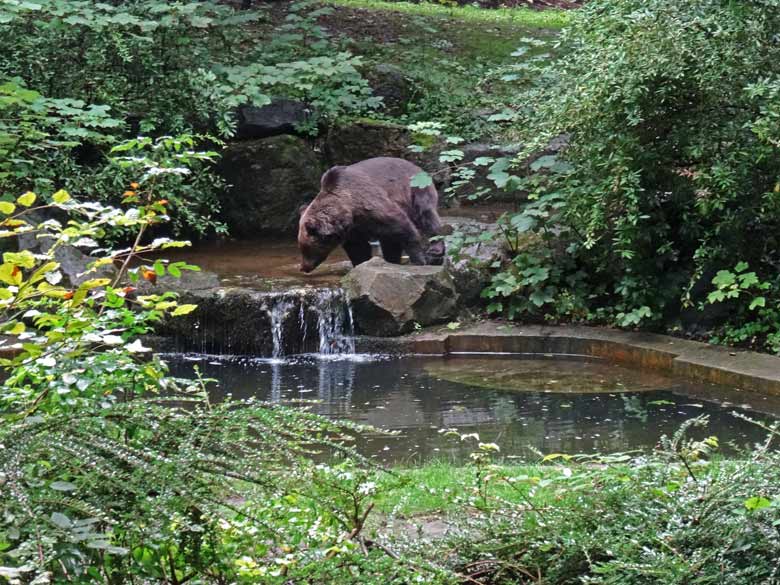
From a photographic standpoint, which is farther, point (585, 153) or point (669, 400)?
point (585, 153)

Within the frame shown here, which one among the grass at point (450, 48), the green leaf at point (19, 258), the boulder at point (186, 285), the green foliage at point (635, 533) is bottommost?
the boulder at point (186, 285)

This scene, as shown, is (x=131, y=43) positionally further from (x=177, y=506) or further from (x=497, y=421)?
(x=177, y=506)

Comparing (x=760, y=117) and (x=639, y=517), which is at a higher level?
(x=760, y=117)

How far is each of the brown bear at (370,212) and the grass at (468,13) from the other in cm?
1051

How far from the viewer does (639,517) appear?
343 cm

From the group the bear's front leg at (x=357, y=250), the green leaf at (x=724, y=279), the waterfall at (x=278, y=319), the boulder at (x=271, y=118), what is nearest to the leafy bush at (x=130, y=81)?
the boulder at (x=271, y=118)

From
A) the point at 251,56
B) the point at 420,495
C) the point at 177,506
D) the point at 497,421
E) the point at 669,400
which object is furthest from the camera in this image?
the point at 251,56

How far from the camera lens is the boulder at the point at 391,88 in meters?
16.5

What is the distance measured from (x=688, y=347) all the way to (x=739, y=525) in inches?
260

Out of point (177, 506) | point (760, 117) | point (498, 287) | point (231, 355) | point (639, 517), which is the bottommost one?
point (231, 355)

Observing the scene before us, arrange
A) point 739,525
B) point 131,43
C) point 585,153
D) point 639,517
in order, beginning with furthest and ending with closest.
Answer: point 131,43 < point 585,153 < point 639,517 < point 739,525

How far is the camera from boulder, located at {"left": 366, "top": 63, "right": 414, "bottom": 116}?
16.5 meters

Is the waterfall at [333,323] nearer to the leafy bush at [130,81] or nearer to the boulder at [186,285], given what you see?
the boulder at [186,285]

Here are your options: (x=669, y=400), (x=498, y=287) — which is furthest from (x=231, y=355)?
(x=669, y=400)
